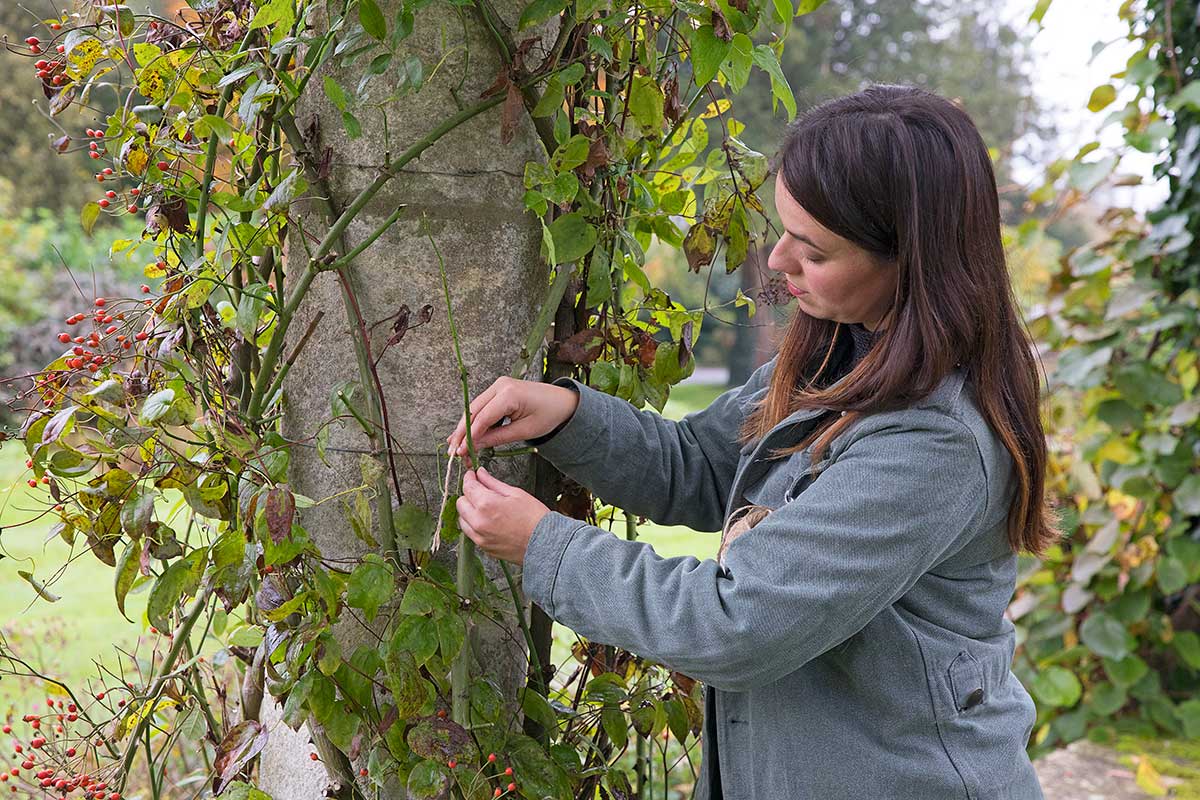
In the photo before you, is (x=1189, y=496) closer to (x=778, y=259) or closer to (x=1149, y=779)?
(x=1149, y=779)

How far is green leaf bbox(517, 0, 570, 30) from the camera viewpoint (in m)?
1.12

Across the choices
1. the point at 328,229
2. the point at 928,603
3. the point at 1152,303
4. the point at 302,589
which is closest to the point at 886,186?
the point at 928,603

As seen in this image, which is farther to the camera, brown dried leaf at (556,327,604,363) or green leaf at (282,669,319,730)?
brown dried leaf at (556,327,604,363)

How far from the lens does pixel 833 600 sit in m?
1.05

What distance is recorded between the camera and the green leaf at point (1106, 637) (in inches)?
114

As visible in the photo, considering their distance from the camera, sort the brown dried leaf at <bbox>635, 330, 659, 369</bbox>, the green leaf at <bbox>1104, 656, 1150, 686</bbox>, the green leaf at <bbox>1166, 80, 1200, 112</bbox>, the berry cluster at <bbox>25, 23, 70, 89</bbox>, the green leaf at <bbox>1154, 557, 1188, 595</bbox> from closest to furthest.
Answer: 1. the berry cluster at <bbox>25, 23, 70, 89</bbox>
2. the brown dried leaf at <bbox>635, 330, 659, 369</bbox>
3. the green leaf at <bbox>1166, 80, 1200, 112</bbox>
4. the green leaf at <bbox>1154, 557, 1188, 595</bbox>
5. the green leaf at <bbox>1104, 656, 1150, 686</bbox>

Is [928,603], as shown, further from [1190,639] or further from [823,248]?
[1190,639]

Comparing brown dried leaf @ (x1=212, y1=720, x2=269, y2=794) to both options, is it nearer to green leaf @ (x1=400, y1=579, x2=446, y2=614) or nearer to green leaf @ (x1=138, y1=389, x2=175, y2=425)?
green leaf @ (x1=400, y1=579, x2=446, y2=614)

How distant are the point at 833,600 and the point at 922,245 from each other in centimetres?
38

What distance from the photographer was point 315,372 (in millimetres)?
1272

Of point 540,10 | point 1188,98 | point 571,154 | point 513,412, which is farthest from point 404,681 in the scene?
point 1188,98

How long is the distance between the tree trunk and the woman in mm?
80

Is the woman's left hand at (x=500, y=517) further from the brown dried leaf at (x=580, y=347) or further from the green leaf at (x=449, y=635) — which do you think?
the brown dried leaf at (x=580, y=347)

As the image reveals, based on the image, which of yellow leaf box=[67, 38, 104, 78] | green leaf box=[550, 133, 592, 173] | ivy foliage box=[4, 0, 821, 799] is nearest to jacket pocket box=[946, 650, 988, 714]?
ivy foliage box=[4, 0, 821, 799]
